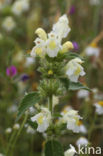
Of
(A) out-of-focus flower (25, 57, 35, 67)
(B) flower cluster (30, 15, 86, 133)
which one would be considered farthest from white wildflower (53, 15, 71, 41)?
(A) out-of-focus flower (25, 57, 35, 67)

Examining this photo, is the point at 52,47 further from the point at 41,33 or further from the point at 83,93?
the point at 83,93

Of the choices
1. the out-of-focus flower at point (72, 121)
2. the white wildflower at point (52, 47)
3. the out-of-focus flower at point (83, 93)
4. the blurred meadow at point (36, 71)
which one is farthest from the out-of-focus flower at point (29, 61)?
the white wildflower at point (52, 47)

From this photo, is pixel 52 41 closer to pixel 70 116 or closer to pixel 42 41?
pixel 42 41

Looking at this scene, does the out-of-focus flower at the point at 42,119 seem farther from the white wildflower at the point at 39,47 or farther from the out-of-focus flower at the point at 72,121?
the white wildflower at the point at 39,47

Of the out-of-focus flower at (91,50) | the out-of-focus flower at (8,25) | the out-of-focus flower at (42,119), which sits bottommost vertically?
the out-of-focus flower at (42,119)

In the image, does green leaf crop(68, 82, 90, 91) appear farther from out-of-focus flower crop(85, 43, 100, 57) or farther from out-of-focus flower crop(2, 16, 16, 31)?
out-of-focus flower crop(2, 16, 16, 31)
